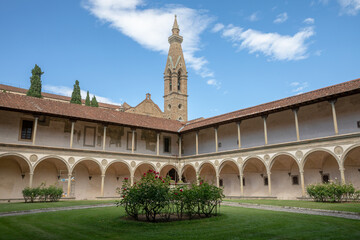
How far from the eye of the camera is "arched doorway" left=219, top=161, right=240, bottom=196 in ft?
90.5

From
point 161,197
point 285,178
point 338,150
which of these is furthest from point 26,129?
point 338,150

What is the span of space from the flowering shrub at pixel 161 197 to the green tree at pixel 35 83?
34.7 metres

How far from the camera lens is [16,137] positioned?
2280 cm

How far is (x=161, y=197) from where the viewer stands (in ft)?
32.9

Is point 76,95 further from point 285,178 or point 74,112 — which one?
point 285,178

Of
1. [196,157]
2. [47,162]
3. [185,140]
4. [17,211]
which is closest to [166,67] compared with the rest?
[185,140]

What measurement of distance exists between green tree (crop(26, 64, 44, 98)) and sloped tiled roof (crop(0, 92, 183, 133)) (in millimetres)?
17151

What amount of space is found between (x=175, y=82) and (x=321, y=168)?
35.9 meters

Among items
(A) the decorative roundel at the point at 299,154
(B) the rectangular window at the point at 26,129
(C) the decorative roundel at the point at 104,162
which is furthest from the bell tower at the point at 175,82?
(A) the decorative roundel at the point at 299,154

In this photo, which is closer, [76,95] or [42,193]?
[42,193]

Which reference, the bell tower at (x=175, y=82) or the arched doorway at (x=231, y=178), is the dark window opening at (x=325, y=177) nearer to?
the arched doorway at (x=231, y=178)

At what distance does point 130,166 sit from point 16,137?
939 cm

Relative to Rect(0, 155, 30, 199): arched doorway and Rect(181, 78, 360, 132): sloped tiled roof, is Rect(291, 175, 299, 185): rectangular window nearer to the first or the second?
Rect(181, 78, 360, 132): sloped tiled roof

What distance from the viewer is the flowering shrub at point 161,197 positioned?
1006 cm
